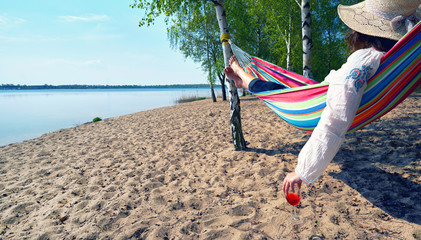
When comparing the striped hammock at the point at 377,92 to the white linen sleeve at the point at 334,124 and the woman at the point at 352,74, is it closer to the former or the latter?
the woman at the point at 352,74

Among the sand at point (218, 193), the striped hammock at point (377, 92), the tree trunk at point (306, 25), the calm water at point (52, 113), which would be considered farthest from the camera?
the calm water at point (52, 113)

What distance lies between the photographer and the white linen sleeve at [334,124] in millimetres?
846

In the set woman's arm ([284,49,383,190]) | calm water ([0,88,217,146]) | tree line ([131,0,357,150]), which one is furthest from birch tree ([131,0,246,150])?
calm water ([0,88,217,146])

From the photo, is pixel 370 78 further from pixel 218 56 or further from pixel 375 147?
pixel 218 56

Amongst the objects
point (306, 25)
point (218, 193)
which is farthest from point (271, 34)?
point (218, 193)

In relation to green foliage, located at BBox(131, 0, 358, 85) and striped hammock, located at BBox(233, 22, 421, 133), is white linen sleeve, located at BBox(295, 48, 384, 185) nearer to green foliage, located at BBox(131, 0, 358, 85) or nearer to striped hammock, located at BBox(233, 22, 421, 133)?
striped hammock, located at BBox(233, 22, 421, 133)

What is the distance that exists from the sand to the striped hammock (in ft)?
2.09

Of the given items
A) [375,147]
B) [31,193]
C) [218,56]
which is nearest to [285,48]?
[218,56]

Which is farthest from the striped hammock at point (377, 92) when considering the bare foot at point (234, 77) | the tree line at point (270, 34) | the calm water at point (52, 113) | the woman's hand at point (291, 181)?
the calm water at point (52, 113)

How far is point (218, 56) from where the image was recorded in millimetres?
12219

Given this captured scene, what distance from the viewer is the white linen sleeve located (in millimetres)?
846

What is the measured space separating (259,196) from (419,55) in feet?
4.66

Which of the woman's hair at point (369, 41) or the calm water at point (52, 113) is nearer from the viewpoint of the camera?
the woman's hair at point (369, 41)

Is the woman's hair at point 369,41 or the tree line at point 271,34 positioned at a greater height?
the tree line at point 271,34
